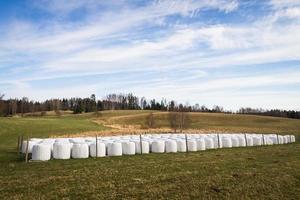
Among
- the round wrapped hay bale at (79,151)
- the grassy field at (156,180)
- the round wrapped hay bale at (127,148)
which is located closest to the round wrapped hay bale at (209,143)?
the round wrapped hay bale at (127,148)

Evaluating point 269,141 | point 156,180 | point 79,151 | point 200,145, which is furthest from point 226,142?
point 156,180

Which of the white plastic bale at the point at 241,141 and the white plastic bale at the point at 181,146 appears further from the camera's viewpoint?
the white plastic bale at the point at 241,141

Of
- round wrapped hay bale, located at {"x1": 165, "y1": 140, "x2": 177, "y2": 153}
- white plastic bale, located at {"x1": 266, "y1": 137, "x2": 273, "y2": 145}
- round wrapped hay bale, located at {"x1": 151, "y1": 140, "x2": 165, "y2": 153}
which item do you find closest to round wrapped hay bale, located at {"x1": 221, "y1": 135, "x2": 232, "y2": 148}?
white plastic bale, located at {"x1": 266, "y1": 137, "x2": 273, "y2": 145}

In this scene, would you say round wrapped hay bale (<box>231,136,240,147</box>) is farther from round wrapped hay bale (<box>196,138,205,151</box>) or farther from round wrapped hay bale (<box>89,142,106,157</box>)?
round wrapped hay bale (<box>89,142,106,157</box>)

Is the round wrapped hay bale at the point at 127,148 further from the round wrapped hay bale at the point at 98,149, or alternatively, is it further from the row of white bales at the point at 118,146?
the round wrapped hay bale at the point at 98,149

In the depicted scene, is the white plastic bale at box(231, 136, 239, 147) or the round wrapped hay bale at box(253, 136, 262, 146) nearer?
the white plastic bale at box(231, 136, 239, 147)

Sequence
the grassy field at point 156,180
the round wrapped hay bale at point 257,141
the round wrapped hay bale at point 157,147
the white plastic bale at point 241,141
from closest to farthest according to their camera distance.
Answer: the grassy field at point 156,180, the round wrapped hay bale at point 157,147, the white plastic bale at point 241,141, the round wrapped hay bale at point 257,141

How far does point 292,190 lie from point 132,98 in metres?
160

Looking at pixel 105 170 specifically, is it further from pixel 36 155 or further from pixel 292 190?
pixel 292 190

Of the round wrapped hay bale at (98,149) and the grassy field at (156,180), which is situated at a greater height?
the round wrapped hay bale at (98,149)

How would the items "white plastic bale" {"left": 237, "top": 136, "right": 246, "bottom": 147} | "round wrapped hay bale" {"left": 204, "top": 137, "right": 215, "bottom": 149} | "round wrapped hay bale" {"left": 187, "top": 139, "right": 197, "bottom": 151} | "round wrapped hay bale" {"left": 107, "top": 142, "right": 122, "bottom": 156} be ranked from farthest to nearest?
"white plastic bale" {"left": 237, "top": 136, "right": 246, "bottom": 147}
"round wrapped hay bale" {"left": 204, "top": 137, "right": 215, "bottom": 149}
"round wrapped hay bale" {"left": 187, "top": 139, "right": 197, "bottom": 151}
"round wrapped hay bale" {"left": 107, "top": 142, "right": 122, "bottom": 156}

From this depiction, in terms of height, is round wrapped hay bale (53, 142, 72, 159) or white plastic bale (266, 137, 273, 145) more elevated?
round wrapped hay bale (53, 142, 72, 159)

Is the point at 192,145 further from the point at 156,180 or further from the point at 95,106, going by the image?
the point at 95,106

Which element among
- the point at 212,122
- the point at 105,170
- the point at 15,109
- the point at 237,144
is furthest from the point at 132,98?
the point at 105,170
